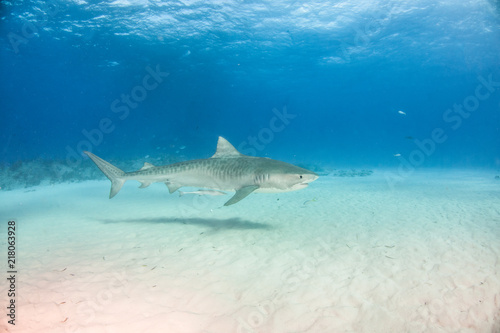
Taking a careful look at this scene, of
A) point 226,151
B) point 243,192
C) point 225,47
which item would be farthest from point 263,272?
point 225,47

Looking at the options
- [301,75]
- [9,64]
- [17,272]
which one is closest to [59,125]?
[9,64]

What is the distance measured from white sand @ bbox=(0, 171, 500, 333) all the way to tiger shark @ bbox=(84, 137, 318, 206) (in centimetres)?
141

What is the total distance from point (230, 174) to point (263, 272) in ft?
9.67

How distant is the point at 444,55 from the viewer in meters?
37.6

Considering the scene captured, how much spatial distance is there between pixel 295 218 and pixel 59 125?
16583 centimetres

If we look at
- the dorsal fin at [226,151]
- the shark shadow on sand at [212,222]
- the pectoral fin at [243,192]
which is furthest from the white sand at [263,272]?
the dorsal fin at [226,151]

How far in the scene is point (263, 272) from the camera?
4.55 m

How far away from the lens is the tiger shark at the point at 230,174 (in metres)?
6.00

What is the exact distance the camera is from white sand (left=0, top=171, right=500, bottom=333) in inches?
126

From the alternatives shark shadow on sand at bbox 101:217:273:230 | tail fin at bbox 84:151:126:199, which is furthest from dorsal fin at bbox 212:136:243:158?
tail fin at bbox 84:151:126:199

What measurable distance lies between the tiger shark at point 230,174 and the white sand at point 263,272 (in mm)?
1406

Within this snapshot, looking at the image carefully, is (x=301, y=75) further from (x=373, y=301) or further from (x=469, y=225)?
(x=373, y=301)

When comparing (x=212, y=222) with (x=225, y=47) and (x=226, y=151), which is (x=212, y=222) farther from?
(x=225, y=47)

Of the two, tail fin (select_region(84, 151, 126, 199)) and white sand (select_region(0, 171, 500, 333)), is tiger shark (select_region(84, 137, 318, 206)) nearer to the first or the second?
tail fin (select_region(84, 151, 126, 199))
